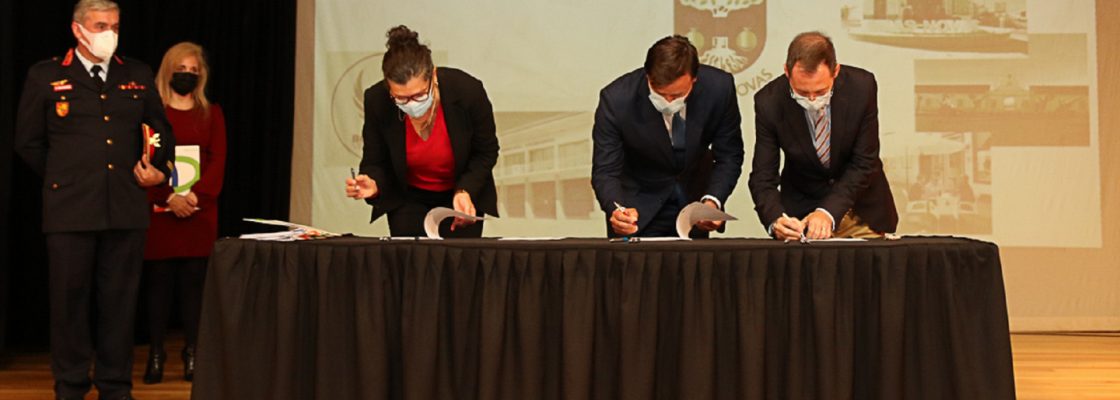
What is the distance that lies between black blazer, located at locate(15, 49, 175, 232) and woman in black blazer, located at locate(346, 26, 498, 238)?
2.82 ft

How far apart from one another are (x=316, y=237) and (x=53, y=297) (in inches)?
49.2

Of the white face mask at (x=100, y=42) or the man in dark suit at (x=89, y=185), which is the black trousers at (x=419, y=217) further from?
the white face mask at (x=100, y=42)

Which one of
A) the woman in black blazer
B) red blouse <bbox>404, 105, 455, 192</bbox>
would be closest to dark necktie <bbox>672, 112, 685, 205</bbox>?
the woman in black blazer

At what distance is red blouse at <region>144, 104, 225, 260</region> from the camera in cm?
400

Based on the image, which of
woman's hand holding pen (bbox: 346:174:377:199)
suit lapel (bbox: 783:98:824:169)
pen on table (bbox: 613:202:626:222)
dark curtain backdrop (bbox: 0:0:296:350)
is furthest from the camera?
dark curtain backdrop (bbox: 0:0:296:350)

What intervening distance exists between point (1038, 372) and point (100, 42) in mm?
3883

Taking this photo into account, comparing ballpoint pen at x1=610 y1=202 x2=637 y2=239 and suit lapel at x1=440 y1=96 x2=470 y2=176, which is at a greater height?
suit lapel at x1=440 y1=96 x2=470 y2=176

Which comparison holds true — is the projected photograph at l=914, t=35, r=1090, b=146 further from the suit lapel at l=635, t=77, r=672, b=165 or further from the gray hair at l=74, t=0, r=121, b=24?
the gray hair at l=74, t=0, r=121, b=24

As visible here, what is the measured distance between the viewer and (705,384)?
251cm

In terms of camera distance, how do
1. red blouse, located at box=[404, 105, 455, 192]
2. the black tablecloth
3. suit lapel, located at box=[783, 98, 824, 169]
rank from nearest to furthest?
the black tablecloth → suit lapel, located at box=[783, 98, 824, 169] → red blouse, located at box=[404, 105, 455, 192]

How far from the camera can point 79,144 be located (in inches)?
135

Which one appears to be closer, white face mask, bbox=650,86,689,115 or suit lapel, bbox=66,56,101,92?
white face mask, bbox=650,86,689,115

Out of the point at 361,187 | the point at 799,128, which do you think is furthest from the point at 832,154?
the point at 361,187

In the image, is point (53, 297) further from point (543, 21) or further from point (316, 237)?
point (543, 21)
